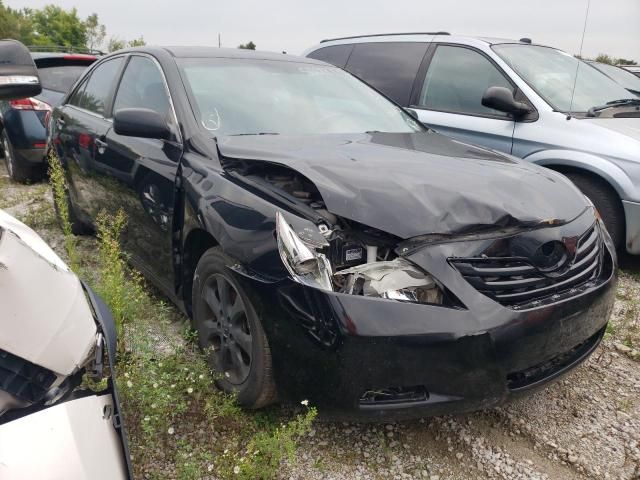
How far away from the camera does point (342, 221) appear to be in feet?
6.84

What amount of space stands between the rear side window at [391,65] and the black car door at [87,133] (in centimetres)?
227

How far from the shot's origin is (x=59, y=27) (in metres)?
58.1

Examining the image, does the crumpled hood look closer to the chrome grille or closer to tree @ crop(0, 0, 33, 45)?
the chrome grille

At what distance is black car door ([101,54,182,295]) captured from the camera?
2.75m

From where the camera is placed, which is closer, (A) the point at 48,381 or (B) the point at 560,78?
(A) the point at 48,381

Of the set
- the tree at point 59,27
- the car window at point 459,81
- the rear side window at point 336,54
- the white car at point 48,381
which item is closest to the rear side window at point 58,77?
the rear side window at point 336,54

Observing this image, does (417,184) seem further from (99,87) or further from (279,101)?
(99,87)

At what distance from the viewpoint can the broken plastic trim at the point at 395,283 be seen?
188 cm

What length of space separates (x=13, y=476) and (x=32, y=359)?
23 cm

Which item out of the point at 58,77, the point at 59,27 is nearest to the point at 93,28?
the point at 59,27

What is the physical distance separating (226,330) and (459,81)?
136 inches

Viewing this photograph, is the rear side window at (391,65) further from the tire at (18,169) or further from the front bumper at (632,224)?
the tire at (18,169)

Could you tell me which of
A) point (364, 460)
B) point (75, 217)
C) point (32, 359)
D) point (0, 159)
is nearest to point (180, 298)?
point (364, 460)

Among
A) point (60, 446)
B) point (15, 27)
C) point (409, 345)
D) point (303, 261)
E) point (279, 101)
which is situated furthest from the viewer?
point (15, 27)
